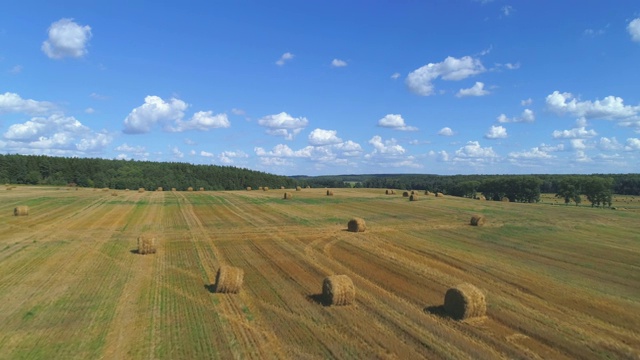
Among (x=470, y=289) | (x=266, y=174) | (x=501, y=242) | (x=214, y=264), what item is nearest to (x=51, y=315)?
(x=214, y=264)

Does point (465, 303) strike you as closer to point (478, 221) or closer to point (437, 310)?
point (437, 310)

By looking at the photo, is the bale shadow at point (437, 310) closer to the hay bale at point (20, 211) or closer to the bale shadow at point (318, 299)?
the bale shadow at point (318, 299)

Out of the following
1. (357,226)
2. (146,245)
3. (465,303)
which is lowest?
(465,303)

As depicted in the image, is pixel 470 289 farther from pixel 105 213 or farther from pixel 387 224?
pixel 105 213

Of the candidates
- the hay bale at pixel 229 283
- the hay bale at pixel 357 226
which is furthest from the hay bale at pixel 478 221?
the hay bale at pixel 229 283

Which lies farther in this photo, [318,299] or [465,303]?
[318,299]

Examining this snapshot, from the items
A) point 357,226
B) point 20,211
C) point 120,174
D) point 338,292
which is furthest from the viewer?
point 120,174

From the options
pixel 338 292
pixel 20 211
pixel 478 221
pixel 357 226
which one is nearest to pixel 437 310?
pixel 338 292
